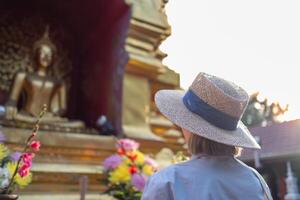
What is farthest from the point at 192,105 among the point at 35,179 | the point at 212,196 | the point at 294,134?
the point at 294,134

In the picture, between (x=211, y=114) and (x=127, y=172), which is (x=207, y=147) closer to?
(x=211, y=114)

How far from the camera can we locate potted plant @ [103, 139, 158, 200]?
6.88ft

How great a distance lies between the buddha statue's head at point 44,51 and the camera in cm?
427

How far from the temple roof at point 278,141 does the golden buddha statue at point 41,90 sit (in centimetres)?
477

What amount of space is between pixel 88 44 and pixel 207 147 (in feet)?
12.2

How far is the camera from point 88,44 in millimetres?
4609

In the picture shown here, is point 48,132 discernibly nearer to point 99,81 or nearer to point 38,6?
point 99,81

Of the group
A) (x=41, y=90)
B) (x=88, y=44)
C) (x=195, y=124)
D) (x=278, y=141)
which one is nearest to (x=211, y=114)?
(x=195, y=124)

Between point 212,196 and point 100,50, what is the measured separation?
3432 millimetres

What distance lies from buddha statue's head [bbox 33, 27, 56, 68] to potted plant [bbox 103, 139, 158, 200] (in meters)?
2.27

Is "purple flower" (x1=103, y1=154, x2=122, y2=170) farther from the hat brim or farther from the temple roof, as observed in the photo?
the temple roof

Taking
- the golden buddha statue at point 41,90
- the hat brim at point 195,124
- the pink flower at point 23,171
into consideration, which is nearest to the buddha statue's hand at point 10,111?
the golden buddha statue at point 41,90

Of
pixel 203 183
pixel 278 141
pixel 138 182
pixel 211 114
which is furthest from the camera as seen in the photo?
pixel 278 141

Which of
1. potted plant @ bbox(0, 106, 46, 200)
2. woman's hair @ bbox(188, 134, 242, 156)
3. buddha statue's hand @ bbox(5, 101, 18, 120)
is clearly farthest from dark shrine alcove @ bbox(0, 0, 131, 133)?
woman's hair @ bbox(188, 134, 242, 156)
